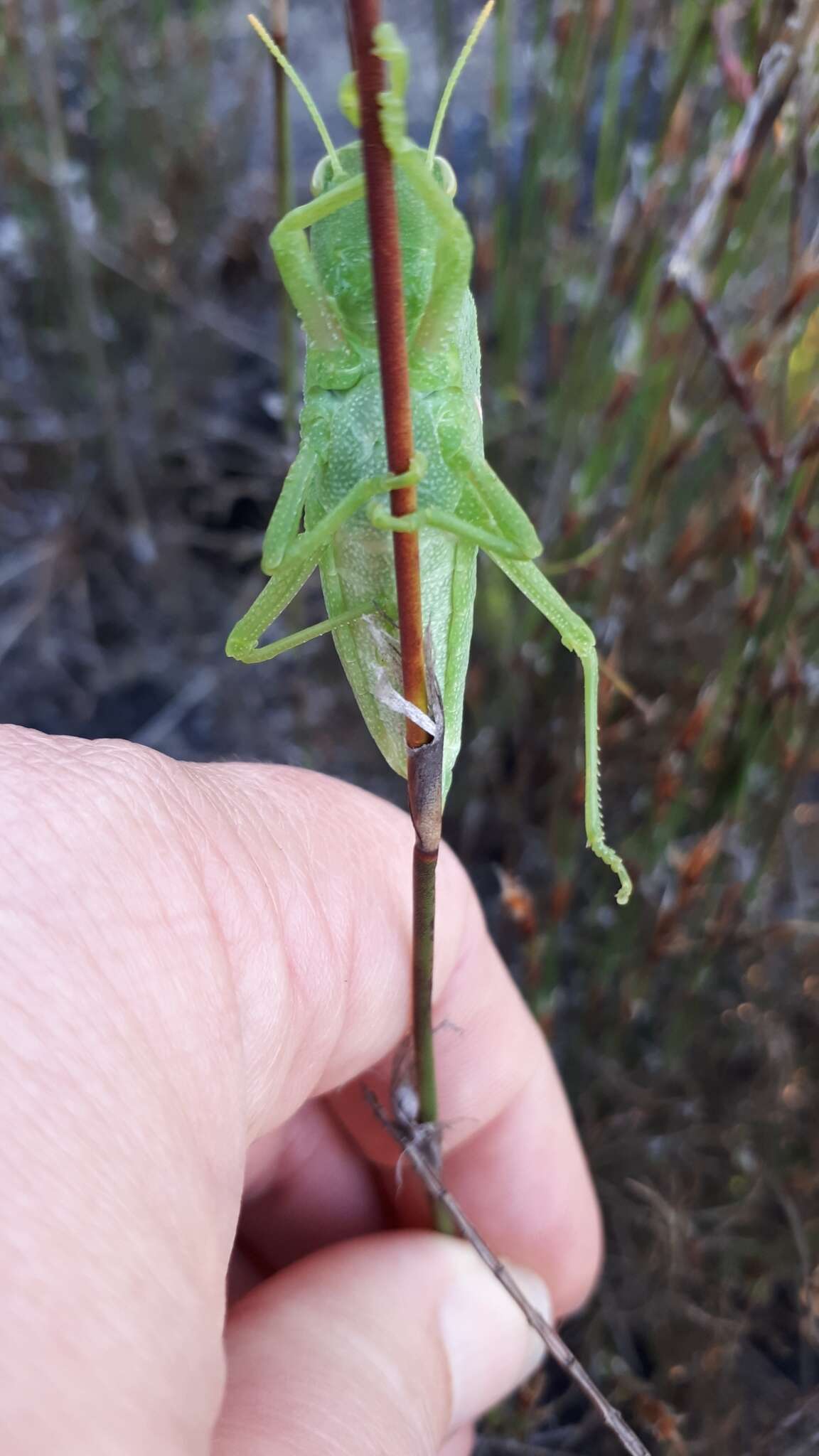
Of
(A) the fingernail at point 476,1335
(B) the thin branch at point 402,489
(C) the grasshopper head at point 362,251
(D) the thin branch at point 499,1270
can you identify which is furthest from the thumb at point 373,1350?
(C) the grasshopper head at point 362,251

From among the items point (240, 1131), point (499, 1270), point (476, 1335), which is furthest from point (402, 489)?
point (476, 1335)

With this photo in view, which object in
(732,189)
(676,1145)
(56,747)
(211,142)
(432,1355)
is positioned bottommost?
(676,1145)

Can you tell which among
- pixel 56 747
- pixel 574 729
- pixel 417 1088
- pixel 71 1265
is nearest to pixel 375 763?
pixel 574 729

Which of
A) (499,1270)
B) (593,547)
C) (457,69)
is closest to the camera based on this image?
(457,69)

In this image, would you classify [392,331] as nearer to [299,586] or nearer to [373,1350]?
[299,586]

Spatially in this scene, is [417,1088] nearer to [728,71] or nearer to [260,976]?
[260,976]

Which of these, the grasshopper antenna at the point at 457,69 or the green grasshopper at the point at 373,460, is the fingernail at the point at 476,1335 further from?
the grasshopper antenna at the point at 457,69

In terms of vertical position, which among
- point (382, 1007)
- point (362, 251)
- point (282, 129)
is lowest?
point (382, 1007)
